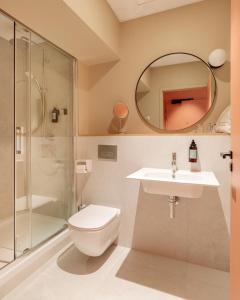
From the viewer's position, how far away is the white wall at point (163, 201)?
1.70 metres

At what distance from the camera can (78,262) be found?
1.78 m

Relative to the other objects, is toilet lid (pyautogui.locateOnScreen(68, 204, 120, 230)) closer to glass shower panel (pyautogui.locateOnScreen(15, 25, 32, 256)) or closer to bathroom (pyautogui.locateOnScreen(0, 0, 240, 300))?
bathroom (pyautogui.locateOnScreen(0, 0, 240, 300))

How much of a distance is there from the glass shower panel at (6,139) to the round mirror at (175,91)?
123 centimetres

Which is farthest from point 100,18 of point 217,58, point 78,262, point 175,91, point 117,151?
point 78,262

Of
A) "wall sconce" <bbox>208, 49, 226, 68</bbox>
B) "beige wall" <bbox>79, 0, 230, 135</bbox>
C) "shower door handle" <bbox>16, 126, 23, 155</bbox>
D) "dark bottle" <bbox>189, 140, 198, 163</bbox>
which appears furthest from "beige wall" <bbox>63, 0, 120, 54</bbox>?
"dark bottle" <bbox>189, 140, 198, 163</bbox>

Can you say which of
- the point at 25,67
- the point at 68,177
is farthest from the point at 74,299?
the point at 25,67

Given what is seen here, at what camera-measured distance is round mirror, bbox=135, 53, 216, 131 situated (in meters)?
1.84

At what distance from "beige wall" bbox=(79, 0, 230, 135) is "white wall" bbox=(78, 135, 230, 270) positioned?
263 millimetres

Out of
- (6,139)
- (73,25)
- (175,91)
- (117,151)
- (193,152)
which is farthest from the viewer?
(117,151)

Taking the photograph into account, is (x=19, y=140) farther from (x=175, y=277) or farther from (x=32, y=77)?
(x=175, y=277)

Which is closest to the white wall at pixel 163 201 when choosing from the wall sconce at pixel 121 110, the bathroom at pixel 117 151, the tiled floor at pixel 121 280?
the bathroom at pixel 117 151

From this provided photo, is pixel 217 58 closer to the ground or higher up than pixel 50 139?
higher up

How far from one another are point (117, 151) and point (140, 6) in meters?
1.43

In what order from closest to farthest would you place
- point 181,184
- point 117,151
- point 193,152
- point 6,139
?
1. point 181,184
2. point 193,152
3. point 6,139
4. point 117,151
